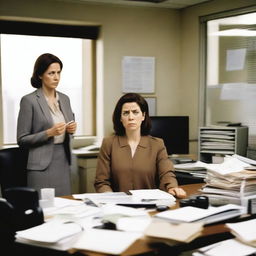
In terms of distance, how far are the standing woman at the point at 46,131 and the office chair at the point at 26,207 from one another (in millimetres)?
1131

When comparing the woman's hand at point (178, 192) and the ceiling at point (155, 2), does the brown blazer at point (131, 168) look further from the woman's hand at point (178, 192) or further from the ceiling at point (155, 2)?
the ceiling at point (155, 2)

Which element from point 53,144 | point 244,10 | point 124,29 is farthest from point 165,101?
point 53,144

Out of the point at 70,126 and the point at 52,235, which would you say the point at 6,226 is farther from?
the point at 70,126

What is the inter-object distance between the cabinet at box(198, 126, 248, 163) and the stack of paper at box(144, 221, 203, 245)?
2.38 m

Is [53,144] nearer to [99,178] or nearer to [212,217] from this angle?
[99,178]

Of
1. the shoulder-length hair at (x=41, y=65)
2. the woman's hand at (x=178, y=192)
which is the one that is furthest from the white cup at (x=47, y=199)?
the shoulder-length hair at (x=41, y=65)

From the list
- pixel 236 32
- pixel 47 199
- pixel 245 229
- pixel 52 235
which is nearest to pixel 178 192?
pixel 245 229

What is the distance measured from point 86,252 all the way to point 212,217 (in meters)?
0.69

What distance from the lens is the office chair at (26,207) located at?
2006 millimetres

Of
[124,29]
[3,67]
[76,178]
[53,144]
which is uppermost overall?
[124,29]

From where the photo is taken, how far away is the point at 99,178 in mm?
2938

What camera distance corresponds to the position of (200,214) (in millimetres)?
2098

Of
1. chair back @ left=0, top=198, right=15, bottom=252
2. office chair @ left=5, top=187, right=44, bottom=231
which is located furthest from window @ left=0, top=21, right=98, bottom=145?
chair back @ left=0, top=198, right=15, bottom=252

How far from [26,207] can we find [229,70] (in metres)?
3.11
